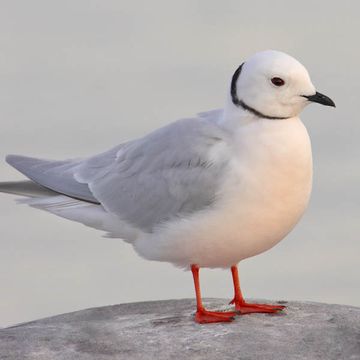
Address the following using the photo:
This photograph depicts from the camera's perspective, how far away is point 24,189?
1049 centimetres

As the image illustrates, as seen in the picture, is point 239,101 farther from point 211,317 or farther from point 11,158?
point 11,158

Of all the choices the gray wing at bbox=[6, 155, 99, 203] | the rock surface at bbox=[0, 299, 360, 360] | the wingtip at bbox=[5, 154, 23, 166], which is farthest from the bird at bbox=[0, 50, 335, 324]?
the wingtip at bbox=[5, 154, 23, 166]

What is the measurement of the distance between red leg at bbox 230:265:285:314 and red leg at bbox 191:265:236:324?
9.0 inches

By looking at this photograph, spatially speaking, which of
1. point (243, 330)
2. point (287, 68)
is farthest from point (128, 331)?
point (287, 68)

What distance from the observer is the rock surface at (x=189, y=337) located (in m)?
8.59

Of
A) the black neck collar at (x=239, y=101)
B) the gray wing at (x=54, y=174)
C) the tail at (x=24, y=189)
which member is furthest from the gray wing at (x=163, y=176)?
the tail at (x=24, y=189)

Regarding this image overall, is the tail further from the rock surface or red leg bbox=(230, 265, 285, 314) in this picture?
red leg bbox=(230, 265, 285, 314)

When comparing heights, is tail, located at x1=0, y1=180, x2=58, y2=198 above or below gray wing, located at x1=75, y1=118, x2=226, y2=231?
Answer: above

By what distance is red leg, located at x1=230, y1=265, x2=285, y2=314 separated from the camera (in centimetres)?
956

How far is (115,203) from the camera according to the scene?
31.7 ft

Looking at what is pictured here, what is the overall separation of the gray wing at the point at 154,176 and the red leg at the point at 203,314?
21.4 inches

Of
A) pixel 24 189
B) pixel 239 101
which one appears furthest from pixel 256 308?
pixel 24 189

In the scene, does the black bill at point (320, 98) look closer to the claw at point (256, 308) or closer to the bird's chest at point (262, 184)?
the bird's chest at point (262, 184)

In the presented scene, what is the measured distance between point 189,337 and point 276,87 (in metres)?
2.04
